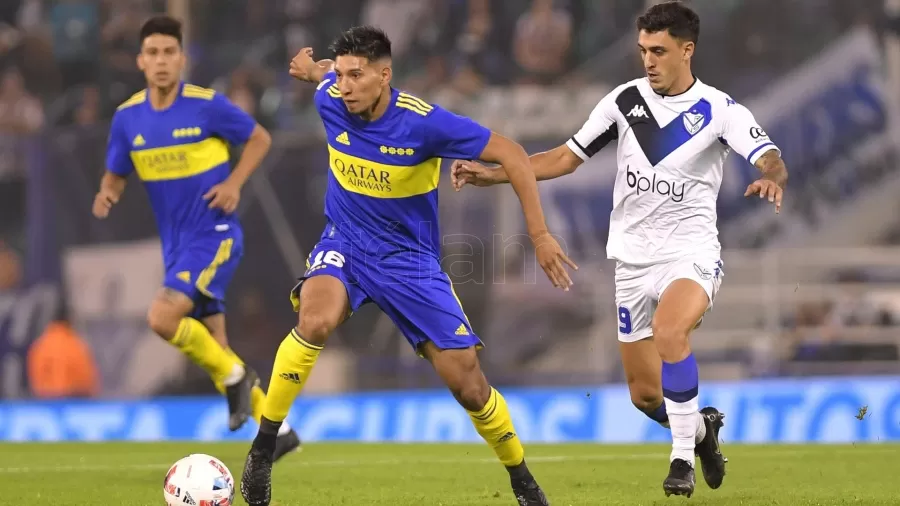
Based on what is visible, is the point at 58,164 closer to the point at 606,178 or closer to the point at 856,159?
the point at 606,178

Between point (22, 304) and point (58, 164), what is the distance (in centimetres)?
191

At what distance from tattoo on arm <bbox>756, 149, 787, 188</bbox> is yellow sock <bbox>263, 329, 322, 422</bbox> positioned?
230 centimetres

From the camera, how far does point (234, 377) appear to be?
8.70 metres

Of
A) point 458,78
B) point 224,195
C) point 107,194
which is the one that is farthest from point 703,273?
point 458,78

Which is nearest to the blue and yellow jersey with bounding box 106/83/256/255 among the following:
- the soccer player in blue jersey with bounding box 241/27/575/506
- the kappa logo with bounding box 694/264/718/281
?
the soccer player in blue jersey with bounding box 241/27/575/506

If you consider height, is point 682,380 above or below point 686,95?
below

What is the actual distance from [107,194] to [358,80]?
318 centimetres

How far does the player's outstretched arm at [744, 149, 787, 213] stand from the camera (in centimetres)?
616

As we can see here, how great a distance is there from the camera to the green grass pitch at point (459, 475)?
656 centimetres

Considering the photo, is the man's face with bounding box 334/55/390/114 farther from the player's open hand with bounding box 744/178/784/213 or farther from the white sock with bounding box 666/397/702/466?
the white sock with bounding box 666/397/702/466

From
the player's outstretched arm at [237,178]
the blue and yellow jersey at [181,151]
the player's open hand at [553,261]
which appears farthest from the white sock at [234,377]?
the player's open hand at [553,261]

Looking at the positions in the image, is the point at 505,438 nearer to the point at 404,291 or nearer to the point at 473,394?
the point at 473,394

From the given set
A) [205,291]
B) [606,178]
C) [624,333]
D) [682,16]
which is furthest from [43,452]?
[606,178]

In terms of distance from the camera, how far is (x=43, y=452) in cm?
1007
